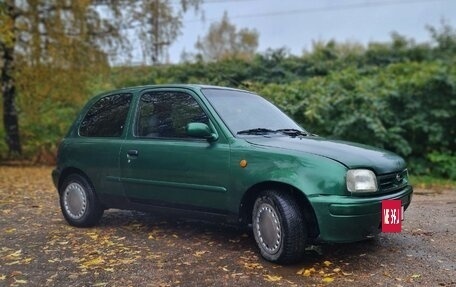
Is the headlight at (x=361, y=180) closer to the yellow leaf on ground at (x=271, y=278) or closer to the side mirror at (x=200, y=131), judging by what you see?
the yellow leaf on ground at (x=271, y=278)

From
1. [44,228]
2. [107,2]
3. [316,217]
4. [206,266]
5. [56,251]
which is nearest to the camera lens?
[316,217]

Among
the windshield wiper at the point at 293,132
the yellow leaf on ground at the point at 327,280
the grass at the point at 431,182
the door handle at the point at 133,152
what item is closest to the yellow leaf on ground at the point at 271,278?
the yellow leaf on ground at the point at 327,280

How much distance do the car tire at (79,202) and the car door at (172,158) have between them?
2.21 ft

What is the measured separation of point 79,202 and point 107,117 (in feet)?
3.59

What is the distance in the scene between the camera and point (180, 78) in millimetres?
20016

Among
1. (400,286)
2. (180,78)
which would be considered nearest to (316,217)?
(400,286)

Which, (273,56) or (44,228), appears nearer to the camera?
(44,228)

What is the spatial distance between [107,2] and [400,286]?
13107 millimetres

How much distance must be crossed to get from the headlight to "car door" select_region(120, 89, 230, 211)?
1147 mm

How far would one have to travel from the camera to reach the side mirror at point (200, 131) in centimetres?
447

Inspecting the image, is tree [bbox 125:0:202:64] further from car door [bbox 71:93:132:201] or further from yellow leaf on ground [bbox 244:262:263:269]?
yellow leaf on ground [bbox 244:262:263:269]

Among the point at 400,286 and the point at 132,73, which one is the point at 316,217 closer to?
the point at 400,286

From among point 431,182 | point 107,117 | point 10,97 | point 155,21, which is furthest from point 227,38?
point 107,117

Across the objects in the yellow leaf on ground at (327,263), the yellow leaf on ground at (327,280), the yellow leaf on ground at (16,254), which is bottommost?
the yellow leaf on ground at (16,254)
